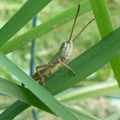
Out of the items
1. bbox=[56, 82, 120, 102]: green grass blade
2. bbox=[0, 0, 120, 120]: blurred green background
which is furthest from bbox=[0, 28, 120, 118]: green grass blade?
bbox=[0, 0, 120, 120]: blurred green background

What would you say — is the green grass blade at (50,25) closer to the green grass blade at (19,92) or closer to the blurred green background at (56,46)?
the green grass blade at (19,92)

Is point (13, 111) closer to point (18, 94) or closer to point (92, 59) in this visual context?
point (18, 94)

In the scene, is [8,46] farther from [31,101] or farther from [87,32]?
[87,32]

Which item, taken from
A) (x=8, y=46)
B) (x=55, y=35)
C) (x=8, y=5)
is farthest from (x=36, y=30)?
(x=55, y=35)

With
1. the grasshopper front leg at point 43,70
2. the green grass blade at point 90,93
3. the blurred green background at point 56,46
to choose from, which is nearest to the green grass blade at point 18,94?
the grasshopper front leg at point 43,70

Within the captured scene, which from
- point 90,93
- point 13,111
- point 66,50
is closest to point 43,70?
point 66,50

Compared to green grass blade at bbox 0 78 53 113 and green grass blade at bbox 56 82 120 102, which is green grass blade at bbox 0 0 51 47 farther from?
green grass blade at bbox 56 82 120 102
